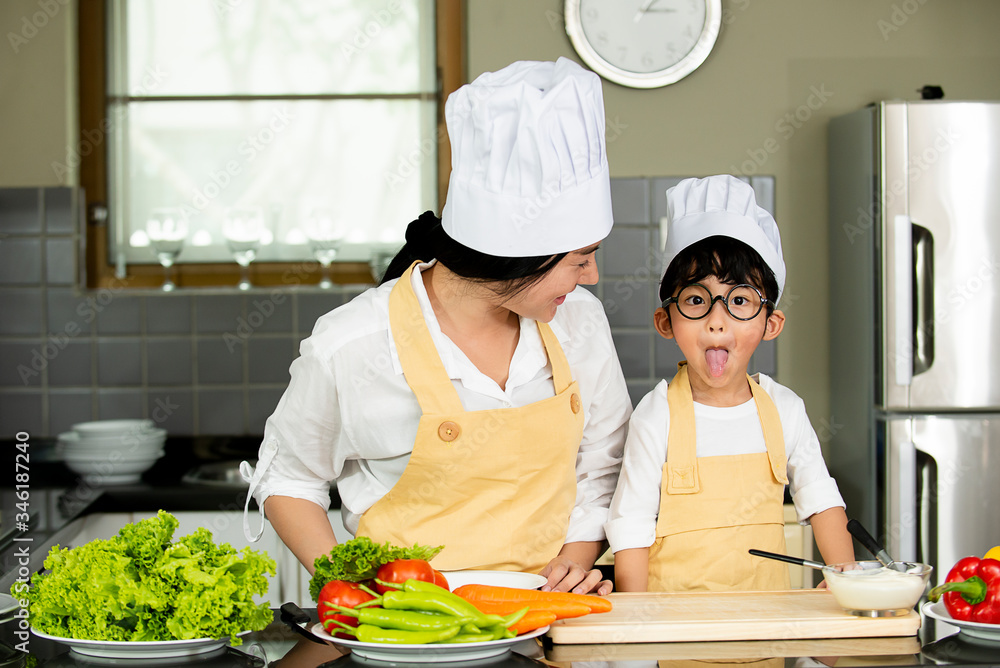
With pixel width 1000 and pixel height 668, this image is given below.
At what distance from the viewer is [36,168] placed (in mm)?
2760

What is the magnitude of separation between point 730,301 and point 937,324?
1.35m

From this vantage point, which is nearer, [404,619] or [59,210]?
[404,619]

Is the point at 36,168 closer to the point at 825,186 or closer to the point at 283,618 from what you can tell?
the point at 283,618

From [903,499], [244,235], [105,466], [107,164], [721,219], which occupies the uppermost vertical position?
[107,164]

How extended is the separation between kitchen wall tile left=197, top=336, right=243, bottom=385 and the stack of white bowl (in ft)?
1.05

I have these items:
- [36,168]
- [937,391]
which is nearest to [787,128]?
[937,391]

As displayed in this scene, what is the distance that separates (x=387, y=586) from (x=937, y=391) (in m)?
1.93

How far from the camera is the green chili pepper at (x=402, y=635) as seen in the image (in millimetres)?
941

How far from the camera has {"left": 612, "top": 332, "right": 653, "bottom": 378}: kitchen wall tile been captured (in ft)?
9.33

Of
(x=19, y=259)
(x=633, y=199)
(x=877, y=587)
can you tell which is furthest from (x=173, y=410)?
(x=877, y=587)

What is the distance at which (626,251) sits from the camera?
2.84m

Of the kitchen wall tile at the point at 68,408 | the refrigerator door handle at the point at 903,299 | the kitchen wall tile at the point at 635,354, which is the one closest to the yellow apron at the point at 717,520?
the refrigerator door handle at the point at 903,299

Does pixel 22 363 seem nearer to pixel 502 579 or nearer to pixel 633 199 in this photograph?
pixel 633 199

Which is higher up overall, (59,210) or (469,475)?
(59,210)
